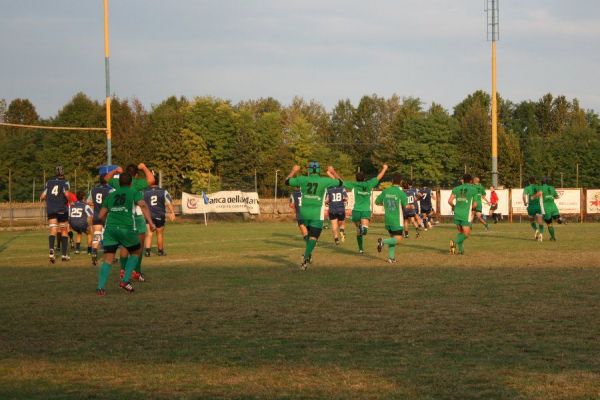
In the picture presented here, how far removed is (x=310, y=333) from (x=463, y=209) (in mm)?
13420

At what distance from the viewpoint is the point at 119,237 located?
14602 mm

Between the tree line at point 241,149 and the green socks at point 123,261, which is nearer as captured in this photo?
the green socks at point 123,261

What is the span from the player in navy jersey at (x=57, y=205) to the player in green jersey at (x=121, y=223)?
7.72 meters

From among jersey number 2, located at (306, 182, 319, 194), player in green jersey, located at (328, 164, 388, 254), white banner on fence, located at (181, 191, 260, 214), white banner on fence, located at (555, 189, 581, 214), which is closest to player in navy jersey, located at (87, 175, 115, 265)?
jersey number 2, located at (306, 182, 319, 194)

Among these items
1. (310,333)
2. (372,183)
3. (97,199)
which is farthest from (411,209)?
(310,333)

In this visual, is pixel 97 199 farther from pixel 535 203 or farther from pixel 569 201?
pixel 569 201

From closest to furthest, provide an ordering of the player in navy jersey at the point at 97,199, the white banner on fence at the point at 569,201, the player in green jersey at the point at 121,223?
1. the player in green jersey at the point at 121,223
2. the player in navy jersey at the point at 97,199
3. the white banner on fence at the point at 569,201

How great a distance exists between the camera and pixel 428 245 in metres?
26.5

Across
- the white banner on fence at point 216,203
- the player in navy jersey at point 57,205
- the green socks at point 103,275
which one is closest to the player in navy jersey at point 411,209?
the player in navy jersey at point 57,205

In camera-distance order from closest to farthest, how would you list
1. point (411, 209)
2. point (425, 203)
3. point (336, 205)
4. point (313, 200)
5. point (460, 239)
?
1. point (313, 200)
2. point (460, 239)
3. point (336, 205)
4. point (411, 209)
5. point (425, 203)

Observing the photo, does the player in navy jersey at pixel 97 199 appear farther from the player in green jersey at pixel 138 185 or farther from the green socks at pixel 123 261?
the green socks at pixel 123 261

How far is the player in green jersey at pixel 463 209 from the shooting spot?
73.4 ft

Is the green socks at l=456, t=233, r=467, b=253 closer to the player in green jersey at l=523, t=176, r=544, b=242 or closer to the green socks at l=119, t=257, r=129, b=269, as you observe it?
the player in green jersey at l=523, t=176, r=544, b=242

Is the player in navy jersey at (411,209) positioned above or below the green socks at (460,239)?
above
